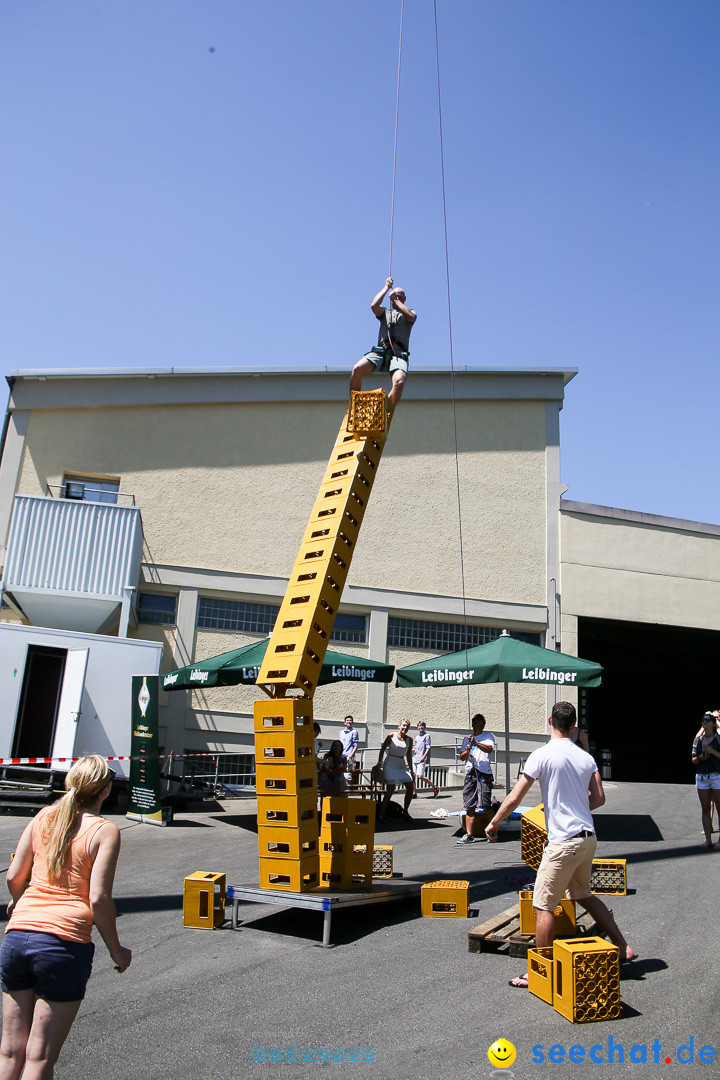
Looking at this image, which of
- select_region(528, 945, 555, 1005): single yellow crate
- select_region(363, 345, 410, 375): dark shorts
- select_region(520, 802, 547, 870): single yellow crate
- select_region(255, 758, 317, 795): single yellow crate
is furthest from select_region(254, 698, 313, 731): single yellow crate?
select_region(363, 345, 410, 375): dark shorts

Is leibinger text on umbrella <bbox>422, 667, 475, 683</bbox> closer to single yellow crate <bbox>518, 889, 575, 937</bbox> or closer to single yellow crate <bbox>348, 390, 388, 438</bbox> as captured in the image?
single yellow crate <bbox>348, 390, 388, 438</bbox>

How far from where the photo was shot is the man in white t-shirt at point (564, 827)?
539 cm

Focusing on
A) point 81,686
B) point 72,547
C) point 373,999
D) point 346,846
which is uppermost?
point 72,547

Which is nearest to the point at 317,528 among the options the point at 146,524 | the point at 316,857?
the point at 316,857

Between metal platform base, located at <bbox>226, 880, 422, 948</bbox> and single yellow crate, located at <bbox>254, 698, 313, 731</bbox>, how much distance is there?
1334 millimetres

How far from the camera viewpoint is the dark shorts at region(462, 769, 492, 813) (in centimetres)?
1172

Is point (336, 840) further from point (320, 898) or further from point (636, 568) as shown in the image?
point (636, 568)

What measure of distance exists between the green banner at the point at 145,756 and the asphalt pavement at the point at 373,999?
4.01m

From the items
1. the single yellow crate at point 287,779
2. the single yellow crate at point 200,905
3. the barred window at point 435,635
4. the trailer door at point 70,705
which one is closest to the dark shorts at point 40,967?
the single yellow crate at point 287,779

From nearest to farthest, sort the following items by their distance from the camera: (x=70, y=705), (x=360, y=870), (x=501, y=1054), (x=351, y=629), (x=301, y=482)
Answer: (x=501, y=1054)
(x=360, y=870)
(x=70, y=705)
(x=351, y=629)
(x=301, y=482)

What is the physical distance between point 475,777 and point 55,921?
915 centimetres

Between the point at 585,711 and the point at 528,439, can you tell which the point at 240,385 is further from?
the point at 585,711

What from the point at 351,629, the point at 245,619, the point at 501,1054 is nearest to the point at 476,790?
the point at 501,1054

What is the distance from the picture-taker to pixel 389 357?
29.6 ft
